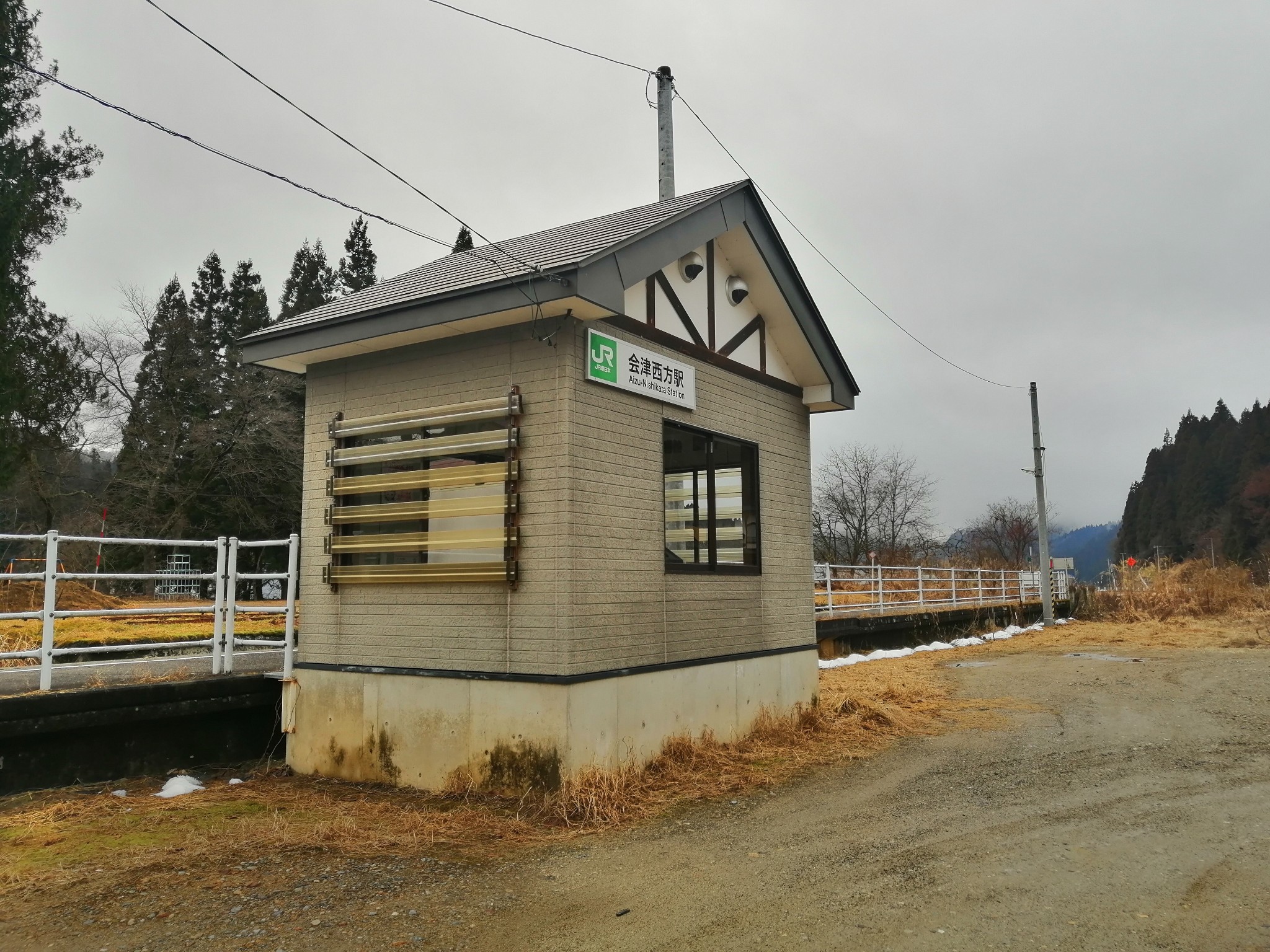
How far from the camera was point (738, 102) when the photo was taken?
1018cm

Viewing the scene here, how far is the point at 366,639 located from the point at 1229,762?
21.5 ft

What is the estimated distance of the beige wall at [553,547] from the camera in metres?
6.23

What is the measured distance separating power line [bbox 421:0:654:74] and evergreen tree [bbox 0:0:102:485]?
18935 mm

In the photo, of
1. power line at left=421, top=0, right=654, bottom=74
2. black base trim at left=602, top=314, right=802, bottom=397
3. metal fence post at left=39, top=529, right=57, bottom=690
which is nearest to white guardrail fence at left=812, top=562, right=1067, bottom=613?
black base trim at left=602, top=314, right=802, bottom=397

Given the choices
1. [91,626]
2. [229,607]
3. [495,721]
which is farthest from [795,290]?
[91,626]

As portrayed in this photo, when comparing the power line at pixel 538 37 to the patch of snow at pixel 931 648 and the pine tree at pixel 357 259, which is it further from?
the pine tree at pixel 357 259

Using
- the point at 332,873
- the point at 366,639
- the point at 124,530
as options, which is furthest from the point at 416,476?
the point at 124,530

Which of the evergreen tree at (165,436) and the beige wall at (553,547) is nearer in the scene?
the beige wall at (553,547)

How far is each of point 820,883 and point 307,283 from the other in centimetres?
4171

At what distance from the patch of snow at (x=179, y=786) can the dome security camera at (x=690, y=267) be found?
18.0 feet

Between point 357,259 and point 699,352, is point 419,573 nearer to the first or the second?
point 699,352

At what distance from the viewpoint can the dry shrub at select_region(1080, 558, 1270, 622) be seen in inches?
843

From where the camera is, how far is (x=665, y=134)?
10711 mm

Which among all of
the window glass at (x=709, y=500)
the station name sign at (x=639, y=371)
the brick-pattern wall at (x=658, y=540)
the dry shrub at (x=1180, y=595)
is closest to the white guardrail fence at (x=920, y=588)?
the dry shrub at (x=1180, y=595)
